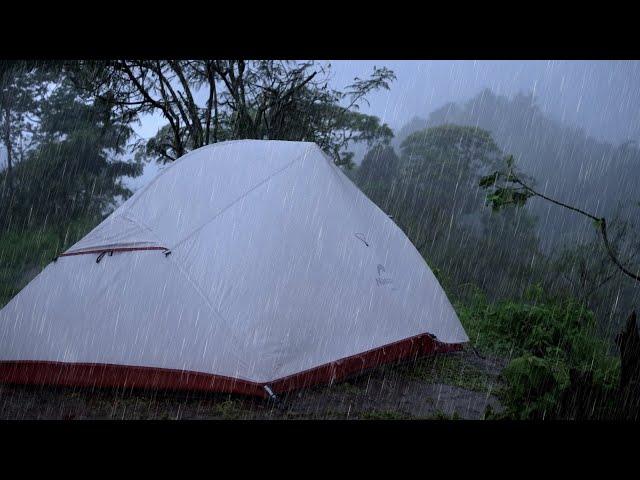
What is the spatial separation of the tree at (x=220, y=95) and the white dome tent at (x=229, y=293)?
4500 mm

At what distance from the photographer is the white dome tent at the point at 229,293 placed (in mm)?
3111

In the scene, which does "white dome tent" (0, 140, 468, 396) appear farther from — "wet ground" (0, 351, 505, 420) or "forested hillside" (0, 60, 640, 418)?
"forested hillside" (0, 60, 640, 418)

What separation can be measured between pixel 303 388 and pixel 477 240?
16265 mm

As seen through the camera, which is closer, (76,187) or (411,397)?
(411,397)

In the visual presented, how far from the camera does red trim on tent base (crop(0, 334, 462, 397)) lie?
305 centimetres

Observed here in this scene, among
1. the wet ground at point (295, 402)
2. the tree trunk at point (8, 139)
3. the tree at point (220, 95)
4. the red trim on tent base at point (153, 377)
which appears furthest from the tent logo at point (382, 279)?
the tree trunk at point (8, 139)

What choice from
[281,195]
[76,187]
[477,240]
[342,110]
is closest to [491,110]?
[477,240]

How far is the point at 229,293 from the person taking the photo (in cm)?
323

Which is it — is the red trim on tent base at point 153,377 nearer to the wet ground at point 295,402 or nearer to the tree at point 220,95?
the wet ground at point 295,402

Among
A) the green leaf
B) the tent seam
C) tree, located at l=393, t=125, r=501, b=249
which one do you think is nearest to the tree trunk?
tree, located at l=393, t=125, r=501, b=249

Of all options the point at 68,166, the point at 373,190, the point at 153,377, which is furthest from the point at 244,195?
the point at 373,190

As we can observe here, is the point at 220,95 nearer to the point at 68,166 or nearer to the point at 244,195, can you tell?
the point at 68,166

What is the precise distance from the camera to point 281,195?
3.72 meters
